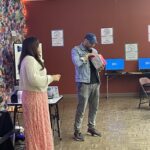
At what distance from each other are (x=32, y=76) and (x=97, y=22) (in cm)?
537

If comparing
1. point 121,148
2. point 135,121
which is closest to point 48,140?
point 121,148

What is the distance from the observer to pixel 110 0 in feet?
28.6

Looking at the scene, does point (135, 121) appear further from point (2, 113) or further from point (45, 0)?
point (45, 0)

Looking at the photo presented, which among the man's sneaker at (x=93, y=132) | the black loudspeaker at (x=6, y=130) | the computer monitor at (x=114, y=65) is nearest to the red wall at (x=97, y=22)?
the computer monitor at (x=114, y=65)

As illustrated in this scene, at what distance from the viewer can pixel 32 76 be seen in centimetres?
372

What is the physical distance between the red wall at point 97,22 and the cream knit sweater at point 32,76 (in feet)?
17.0

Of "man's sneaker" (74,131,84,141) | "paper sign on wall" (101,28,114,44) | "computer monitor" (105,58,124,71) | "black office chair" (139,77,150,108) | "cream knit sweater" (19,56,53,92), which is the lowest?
"man's sneaker" (74,131,84,141)

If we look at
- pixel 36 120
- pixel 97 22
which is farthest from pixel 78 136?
pixel 97 22

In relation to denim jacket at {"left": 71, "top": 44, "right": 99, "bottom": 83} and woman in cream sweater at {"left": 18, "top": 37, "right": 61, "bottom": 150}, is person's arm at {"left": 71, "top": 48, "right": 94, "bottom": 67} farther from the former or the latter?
woman in cream sweater at {"left": 18, "top": 37, "right": 61, "bottom": 150}

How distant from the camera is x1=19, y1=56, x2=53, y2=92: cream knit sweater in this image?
3.74 meters

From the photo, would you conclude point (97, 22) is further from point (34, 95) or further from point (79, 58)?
point (34, 95)

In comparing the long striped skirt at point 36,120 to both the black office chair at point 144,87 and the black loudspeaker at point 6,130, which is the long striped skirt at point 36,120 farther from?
the black office chair at point 144,87

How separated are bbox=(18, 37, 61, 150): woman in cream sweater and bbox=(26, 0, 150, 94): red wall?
16.6 feet

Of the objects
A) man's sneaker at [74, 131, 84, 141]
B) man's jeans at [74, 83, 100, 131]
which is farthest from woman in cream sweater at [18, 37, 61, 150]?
man's sneaker at [74, 131, 84, 141]
